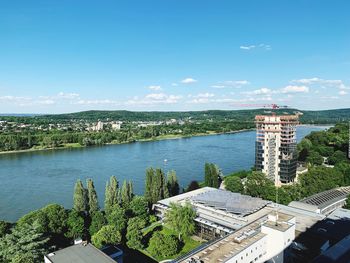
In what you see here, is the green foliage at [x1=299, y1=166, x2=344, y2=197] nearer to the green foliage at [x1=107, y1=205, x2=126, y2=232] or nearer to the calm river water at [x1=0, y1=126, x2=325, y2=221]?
the calm river water at [x1=0, y1=126, x2=325, y2=221]

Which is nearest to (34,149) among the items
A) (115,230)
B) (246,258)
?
(115,230)

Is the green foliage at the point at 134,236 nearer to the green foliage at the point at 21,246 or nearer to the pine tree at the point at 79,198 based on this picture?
the green foliage at the point at 21,246

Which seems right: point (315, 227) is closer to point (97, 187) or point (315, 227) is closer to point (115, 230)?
point (115, 230)

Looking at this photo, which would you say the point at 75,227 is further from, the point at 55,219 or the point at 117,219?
the point at 117,219

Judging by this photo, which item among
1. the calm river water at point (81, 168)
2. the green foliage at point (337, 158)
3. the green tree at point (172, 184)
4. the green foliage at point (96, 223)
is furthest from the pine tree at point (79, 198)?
the green foliage at point (337, 158)

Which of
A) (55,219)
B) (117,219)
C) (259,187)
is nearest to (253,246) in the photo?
(117,219)

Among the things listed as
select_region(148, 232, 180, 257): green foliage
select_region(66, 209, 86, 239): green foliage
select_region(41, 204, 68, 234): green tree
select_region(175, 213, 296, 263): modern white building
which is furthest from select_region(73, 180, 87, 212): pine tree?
select_region(175, 213, 296, 263): modern white building
